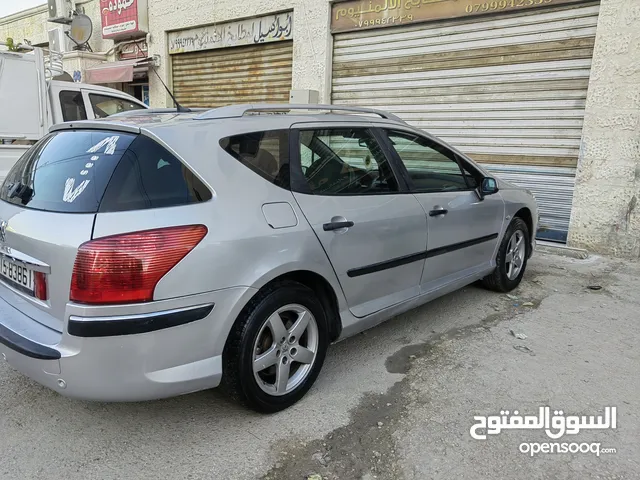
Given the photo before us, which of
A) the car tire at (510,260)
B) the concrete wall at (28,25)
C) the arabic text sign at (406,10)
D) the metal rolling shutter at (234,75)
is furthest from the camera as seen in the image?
the concrete wall at (28,25)

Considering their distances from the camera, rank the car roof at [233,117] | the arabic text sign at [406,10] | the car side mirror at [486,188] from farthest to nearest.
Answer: the arabic text sign at [406,10] < the car side mirror at [486,188] < the car roof at [233,117]

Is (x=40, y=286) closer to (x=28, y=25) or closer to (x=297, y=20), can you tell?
(x=297, y=20)

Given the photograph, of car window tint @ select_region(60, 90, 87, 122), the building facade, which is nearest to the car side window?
the building facade

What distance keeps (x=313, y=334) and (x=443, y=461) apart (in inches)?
36.6

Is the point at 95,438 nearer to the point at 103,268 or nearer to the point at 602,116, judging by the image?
the point at 103,268

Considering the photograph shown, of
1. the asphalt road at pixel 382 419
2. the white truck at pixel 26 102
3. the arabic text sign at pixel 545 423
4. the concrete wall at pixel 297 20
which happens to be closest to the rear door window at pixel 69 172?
the asphalt road at pixel 382 419

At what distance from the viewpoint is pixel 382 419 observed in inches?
106

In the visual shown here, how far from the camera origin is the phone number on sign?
6477 mm

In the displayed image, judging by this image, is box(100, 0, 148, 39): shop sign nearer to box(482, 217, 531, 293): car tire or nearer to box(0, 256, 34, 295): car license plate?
box(482, 217, 531, 293): car tire

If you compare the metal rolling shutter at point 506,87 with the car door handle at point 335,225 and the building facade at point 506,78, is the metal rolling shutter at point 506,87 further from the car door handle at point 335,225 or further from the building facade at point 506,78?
the car door handle at point 335,225

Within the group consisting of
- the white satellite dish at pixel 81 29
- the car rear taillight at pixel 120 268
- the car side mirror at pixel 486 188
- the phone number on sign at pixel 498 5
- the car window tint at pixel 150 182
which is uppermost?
the white satellite dish at pixel 81 29

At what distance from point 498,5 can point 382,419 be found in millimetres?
6137

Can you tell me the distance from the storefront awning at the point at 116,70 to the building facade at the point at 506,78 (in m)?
3.37

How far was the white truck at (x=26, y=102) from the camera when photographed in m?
6.05
